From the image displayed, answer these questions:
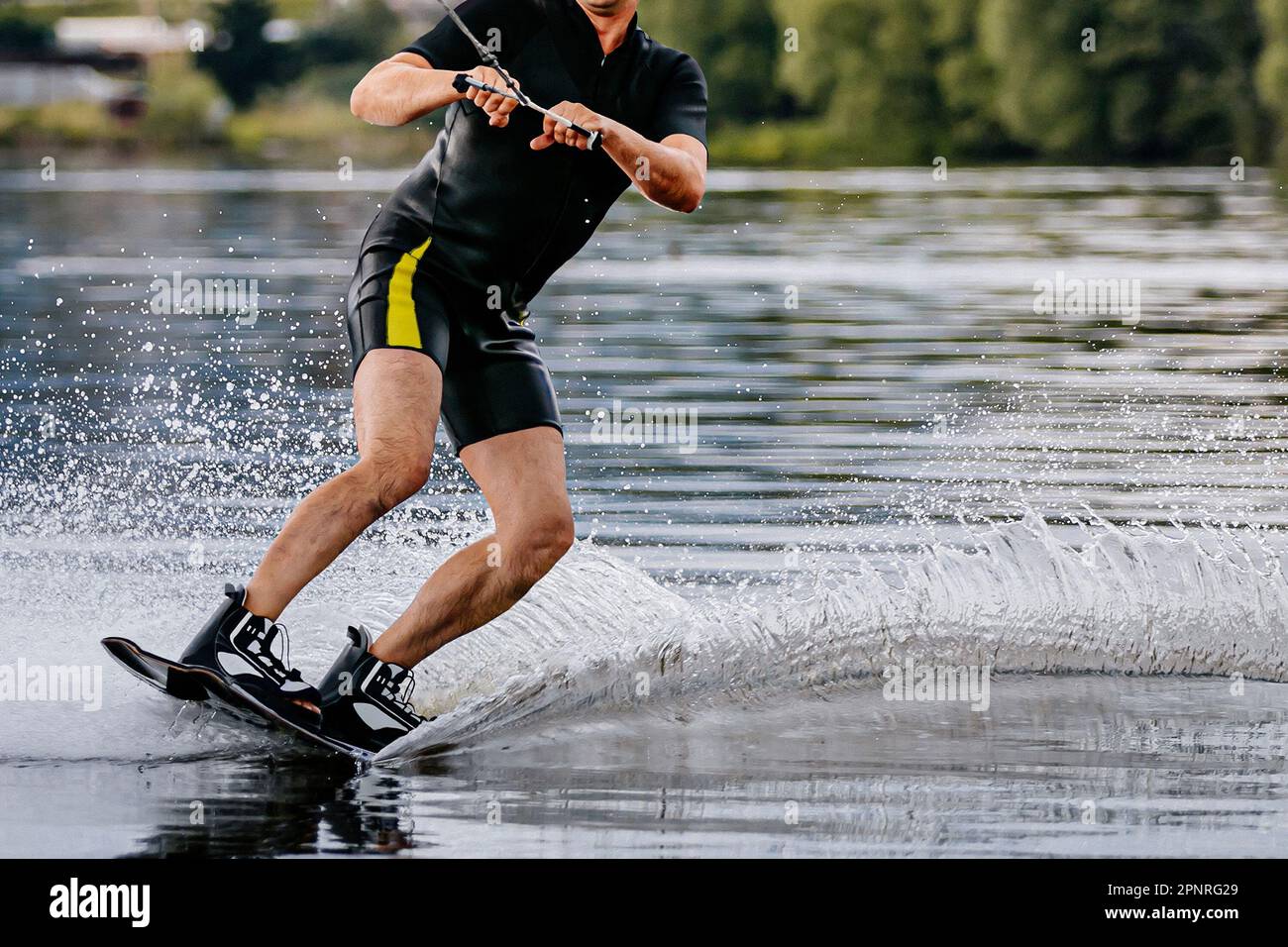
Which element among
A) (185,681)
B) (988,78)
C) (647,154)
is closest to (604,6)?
(647,154)

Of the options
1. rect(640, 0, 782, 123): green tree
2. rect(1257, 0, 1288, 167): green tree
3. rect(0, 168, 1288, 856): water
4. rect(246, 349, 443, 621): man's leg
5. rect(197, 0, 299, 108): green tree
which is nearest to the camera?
rect(0, 168, 1288, 856): water

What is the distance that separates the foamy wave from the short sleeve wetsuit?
95 cm

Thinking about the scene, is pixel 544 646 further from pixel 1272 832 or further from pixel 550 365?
pixel 550 365

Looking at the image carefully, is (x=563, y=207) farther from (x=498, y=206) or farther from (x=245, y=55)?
(x=245, y=55)

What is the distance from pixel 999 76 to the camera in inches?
2136

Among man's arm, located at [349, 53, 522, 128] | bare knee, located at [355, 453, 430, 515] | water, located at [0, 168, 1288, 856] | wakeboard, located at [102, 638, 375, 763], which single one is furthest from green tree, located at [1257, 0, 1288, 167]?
wakeboard, located at [102, 638, 375, 763]

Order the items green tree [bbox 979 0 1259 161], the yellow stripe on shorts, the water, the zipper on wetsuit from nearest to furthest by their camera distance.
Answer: the water < the yellow stripe on shorts < the zipper on wetsuit < green tree [bbox 979 0 1259 161]

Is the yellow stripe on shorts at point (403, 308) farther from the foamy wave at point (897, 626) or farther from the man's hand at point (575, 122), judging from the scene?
the foamy wave at point (897, 626)

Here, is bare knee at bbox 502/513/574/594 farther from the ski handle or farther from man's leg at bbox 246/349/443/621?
the ski handle

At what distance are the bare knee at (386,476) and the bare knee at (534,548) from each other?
36 centimetres

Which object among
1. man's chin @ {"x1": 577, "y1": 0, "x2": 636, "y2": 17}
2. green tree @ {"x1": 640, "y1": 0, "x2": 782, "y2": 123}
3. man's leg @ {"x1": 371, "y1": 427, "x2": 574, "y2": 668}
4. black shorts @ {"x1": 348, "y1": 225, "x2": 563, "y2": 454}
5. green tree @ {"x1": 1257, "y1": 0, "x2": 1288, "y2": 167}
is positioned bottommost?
man's leg @ {"x1": 371, "y1": 427, "x2": 574, "y2": 668}

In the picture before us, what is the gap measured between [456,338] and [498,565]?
2.07 feet

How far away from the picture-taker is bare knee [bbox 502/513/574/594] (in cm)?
573

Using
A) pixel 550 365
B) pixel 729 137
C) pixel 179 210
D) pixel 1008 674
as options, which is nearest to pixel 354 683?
pixel 1008 674
